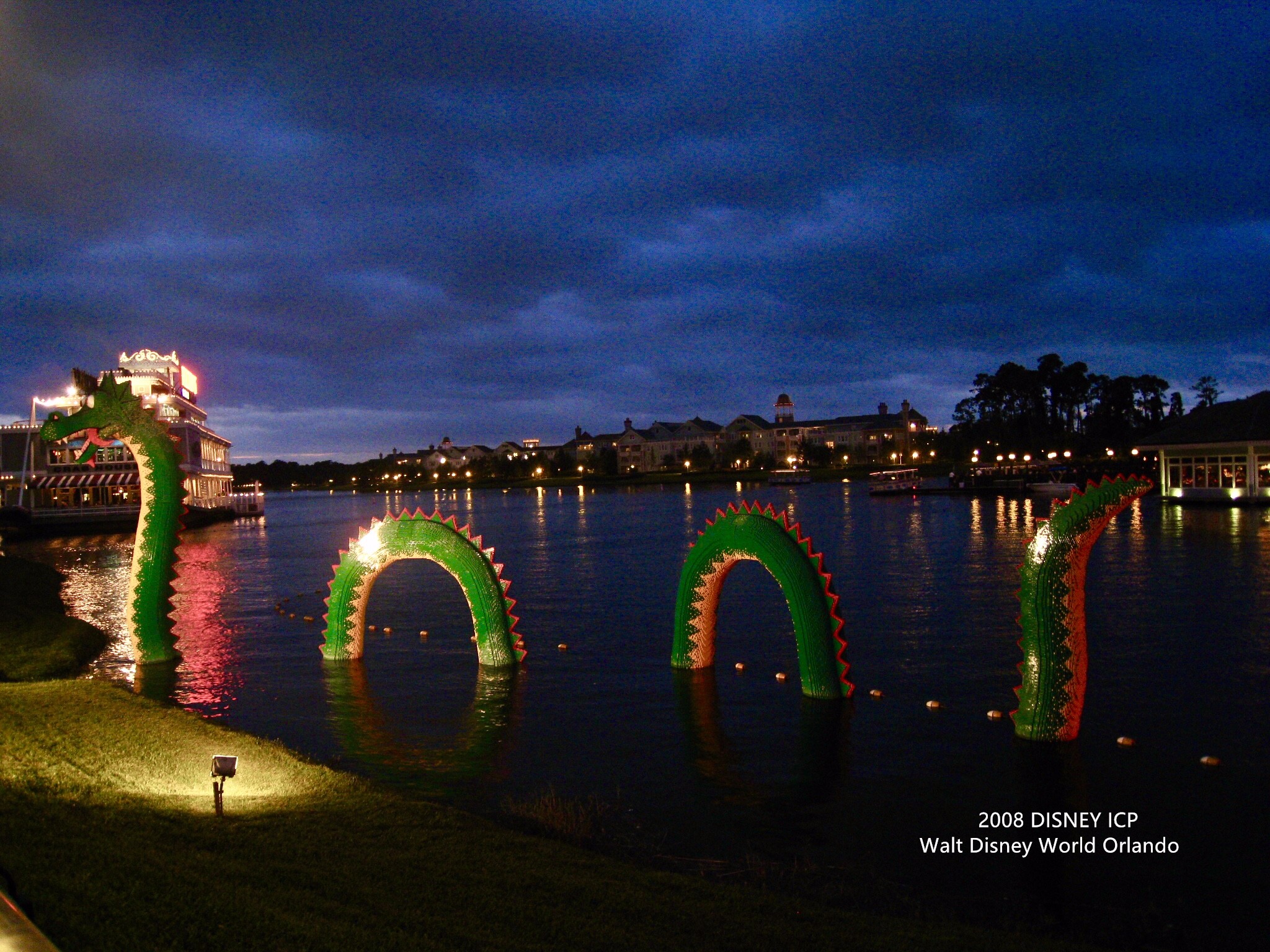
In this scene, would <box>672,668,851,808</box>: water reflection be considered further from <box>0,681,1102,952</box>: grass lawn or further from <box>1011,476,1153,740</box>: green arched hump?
<box>0,681,1102,952</box>: grass lawn

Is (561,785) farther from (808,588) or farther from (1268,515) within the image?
(1268,515)

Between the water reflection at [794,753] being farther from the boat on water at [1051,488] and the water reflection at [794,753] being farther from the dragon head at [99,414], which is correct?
the boat on water at [1051,488]

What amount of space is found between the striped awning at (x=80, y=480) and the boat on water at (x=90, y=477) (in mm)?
64

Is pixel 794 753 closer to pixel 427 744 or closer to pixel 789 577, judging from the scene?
pixel 789 577

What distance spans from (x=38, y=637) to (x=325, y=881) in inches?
609

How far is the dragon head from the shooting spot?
1631cm

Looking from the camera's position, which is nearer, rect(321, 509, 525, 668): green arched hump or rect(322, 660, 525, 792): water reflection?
rect(322, 660, 525, 792): water reflection

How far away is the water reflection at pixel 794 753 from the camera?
10.2m

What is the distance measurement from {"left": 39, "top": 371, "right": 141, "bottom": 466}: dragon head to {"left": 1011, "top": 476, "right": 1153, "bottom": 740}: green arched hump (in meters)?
15.3

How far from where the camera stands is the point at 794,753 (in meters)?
11.5

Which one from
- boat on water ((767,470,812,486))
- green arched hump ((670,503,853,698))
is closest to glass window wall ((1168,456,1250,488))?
green arched hump ((670,503,853,698))

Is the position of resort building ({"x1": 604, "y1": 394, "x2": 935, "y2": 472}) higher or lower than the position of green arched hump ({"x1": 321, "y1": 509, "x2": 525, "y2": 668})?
higher

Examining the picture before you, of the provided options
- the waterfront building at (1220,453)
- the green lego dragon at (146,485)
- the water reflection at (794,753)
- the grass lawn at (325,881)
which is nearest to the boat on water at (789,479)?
the waterfront building at (1220,453)

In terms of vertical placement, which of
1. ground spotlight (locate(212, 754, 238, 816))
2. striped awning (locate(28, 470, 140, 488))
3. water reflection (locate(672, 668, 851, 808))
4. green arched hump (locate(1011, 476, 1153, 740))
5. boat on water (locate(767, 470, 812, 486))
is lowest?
water reflection (locate(672, 668, 851, 808))
